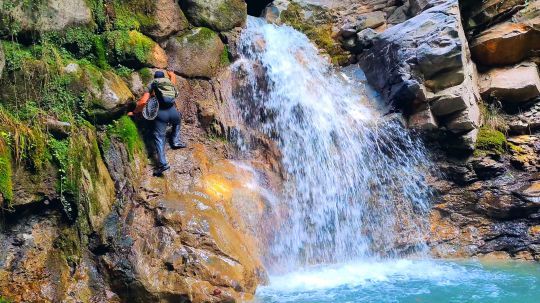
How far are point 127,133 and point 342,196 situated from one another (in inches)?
181

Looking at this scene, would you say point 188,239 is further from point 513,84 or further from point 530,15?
point 530,15

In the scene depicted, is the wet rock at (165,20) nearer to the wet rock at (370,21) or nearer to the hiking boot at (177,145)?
the hiking boot at (177,145)

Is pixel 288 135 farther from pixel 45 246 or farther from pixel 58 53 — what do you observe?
pixel 45 246

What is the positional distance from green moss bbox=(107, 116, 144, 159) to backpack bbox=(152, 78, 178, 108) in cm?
70

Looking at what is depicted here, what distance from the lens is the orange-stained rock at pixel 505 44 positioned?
1031cm

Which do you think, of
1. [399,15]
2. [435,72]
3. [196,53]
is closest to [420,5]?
[399,15]

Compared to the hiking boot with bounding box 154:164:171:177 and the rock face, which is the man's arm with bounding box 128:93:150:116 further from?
the rock face

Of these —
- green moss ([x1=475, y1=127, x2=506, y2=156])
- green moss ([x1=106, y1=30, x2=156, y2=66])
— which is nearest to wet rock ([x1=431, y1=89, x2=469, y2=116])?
green moss ([x1=475, y1=127, x2=506, y2=156])

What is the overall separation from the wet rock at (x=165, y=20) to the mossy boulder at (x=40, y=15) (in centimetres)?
143

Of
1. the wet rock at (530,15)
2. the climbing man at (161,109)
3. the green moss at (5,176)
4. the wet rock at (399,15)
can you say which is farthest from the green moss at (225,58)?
the wet rock at (530,15)

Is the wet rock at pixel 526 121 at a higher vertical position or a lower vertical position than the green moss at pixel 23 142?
higher

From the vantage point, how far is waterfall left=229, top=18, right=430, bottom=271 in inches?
346

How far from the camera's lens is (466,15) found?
36.3 feet

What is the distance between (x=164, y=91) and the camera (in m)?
8.11
